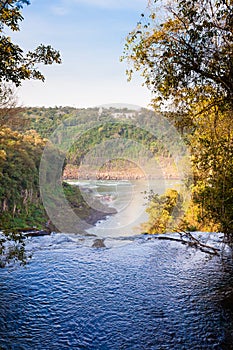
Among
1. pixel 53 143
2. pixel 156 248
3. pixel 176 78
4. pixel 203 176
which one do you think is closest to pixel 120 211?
pixel 53 143

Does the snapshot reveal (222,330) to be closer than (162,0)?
Yes

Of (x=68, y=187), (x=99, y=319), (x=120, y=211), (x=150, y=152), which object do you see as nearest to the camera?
(x=99, y=319)

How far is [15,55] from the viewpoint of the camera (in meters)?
3.00

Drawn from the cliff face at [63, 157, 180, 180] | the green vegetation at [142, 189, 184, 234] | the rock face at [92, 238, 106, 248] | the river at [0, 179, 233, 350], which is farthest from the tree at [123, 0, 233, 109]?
the cliff face at [63, 157, 180, 180]

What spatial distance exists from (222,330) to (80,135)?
16579 millimetres

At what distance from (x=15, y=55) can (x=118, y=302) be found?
115 inches

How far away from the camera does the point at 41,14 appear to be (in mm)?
5852

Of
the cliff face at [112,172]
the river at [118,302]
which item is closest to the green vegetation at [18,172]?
the cliff face at [112,172]

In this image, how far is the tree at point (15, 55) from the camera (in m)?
2.97

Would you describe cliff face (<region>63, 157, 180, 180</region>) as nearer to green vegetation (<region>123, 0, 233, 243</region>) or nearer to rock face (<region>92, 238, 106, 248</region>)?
rock face (<region>92, 238, 106, 248</region>)

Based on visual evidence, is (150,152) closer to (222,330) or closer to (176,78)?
(176,78)

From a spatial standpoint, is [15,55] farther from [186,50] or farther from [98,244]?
[98,244]

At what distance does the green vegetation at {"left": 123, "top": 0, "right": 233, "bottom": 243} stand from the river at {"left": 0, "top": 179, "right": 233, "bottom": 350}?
3.15ft

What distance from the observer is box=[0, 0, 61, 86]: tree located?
2.97m
